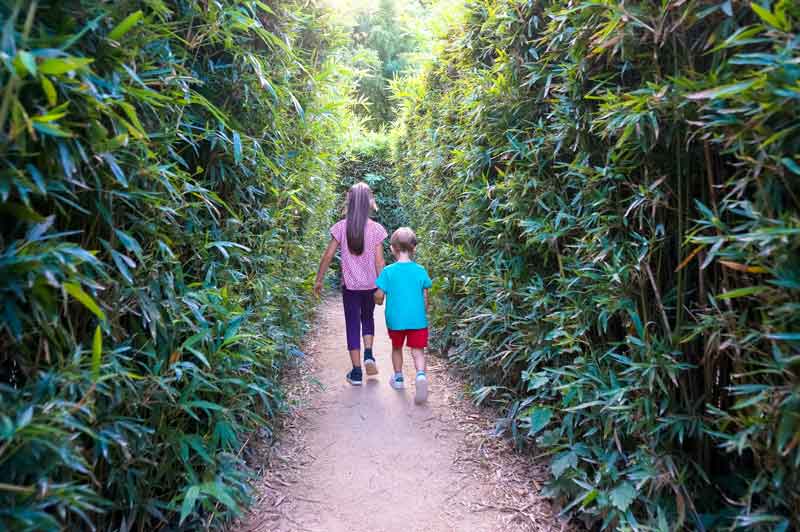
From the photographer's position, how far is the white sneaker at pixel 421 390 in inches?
145

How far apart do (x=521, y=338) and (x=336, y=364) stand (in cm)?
241

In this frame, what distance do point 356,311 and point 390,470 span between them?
159 cm

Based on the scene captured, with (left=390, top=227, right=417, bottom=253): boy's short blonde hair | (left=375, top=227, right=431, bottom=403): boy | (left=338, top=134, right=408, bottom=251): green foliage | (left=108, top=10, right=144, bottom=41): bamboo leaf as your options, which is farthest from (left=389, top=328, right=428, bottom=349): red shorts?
(left=338, top=134, right=408, bottom=251): green foliage

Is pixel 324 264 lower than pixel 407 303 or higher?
higher

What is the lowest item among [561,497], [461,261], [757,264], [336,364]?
[336,364]

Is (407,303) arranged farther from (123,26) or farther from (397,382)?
(123,26)

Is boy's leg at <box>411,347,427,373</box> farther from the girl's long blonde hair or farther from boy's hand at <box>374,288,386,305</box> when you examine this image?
the girl's long blonde hair

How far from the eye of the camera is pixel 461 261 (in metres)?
4.17

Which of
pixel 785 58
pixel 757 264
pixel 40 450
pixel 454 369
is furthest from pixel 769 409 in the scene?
pixel 454 369

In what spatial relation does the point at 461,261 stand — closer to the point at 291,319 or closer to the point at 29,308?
the point at 291,319

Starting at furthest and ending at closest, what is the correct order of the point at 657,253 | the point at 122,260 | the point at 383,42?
the point at 383,42 < the point at 657,253 < the point at 122,260

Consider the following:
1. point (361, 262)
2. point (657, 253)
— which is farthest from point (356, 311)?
point (657, 253)

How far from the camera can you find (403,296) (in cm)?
387

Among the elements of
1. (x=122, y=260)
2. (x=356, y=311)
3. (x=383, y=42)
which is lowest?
(x=356, y=311)
